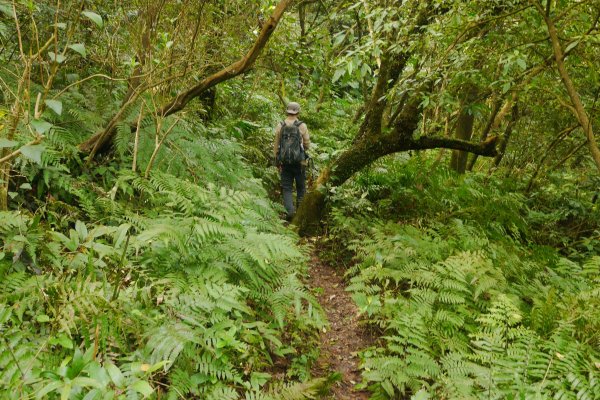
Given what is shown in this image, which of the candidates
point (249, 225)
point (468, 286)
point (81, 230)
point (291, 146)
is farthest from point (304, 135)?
point (81, 230)

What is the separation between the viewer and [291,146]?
7035 millimetres

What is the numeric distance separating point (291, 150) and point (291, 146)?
0.24 feet

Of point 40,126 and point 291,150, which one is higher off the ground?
point 291,150

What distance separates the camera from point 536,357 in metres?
3.44

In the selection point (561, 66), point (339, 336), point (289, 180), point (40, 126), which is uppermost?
point (561, 66)

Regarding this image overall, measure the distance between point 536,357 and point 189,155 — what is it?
4518mm

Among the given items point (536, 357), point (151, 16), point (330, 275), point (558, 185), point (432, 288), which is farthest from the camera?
point (558, 185)

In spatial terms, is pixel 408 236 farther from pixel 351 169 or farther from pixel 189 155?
pixel 189 155

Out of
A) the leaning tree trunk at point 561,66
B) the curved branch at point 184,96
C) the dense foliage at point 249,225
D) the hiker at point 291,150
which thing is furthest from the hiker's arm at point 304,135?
the leaning tree trunk at point 561,66

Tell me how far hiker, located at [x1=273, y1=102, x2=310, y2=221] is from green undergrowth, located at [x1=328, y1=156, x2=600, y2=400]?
2.95ft

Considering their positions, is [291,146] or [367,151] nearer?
[367,151]

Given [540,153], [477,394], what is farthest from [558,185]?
[477,394]

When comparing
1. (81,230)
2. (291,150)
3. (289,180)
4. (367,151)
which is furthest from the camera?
(289,180)

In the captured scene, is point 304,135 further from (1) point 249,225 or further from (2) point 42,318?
(2) point 42,318
